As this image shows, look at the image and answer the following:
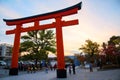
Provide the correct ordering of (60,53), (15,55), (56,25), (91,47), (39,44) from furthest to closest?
(91,47) → (39,44) → (15,55) → (56,25) → (60,53)

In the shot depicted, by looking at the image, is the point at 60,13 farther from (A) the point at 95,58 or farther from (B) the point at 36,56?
(A) the point at 95,58

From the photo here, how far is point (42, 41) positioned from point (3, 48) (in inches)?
1426

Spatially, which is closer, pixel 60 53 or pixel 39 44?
pixel 60 53

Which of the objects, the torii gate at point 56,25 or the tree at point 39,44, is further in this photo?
the tree at point 39,44

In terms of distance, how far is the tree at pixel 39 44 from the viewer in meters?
28.6

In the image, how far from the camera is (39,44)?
2988cm

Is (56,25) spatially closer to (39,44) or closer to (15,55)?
(15,55)

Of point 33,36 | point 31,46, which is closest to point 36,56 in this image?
point 31,46

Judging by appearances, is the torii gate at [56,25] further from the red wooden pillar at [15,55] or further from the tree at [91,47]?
the tree at [91,47]

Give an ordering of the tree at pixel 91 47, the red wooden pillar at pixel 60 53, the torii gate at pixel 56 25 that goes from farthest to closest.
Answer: the tree at pixel 91 47
the torii gate at pixel 56 25
the red wooden pillar at pixel 60 53

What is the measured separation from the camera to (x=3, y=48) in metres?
60.6

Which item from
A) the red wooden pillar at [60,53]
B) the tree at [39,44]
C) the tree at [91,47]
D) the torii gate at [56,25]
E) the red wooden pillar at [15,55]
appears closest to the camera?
the red wooden pillar at [60,53]

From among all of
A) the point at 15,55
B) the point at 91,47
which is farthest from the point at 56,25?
the point at 91,47

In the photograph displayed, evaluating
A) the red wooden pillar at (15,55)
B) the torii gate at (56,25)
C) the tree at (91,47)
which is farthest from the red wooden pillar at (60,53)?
the tree at (91,47)
